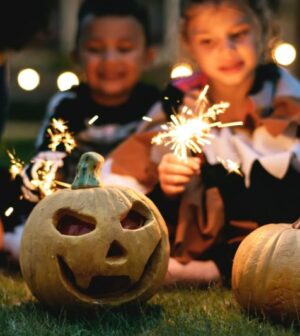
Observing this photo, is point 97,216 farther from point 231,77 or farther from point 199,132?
point 231,77

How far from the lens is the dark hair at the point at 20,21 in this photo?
16.8 feet

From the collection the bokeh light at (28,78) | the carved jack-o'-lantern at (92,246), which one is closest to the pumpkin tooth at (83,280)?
the carved jack-o'-lantern at (92,246)

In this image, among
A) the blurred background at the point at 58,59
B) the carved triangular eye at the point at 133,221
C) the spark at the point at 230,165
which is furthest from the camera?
the blurred background at the point at 58,59

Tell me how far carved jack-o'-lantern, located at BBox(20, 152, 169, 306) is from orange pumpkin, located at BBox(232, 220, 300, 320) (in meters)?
0.29

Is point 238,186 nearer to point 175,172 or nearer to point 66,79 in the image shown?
point 175,172

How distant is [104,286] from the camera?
3238 mm

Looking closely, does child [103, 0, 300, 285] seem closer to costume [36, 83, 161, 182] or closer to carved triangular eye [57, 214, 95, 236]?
costume [36, 83, 161, 182]

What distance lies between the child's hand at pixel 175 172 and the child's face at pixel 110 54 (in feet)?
3.19

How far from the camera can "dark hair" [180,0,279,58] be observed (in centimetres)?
420

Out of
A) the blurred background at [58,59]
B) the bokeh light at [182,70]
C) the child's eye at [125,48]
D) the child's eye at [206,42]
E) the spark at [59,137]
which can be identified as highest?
the child's eye at [206,42]

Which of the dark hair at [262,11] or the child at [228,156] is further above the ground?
the dark hair at [262,11]

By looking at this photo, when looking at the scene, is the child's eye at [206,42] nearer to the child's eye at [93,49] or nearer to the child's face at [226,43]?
the child's face at [226,43]

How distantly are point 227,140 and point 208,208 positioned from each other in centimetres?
32

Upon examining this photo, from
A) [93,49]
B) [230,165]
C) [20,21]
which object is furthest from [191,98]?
[20,21]
